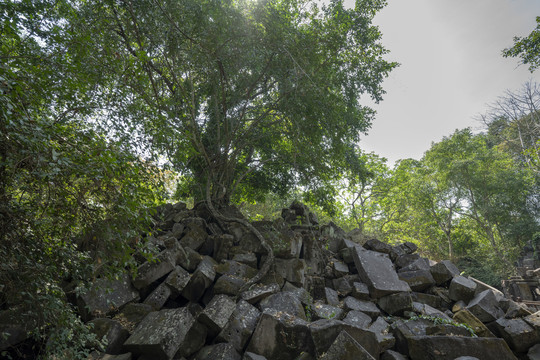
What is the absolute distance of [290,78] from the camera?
20.1ft

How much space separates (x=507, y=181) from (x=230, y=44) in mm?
17863

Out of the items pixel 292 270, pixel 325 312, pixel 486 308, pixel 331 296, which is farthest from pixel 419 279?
pixel 292 270

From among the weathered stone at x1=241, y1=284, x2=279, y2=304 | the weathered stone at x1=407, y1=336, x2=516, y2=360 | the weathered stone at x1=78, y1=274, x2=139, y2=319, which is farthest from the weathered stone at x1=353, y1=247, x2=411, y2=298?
the weathered stone at x1=78, y1=274, x2=139, y2=319

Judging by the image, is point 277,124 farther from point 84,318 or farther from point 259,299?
point 84,318

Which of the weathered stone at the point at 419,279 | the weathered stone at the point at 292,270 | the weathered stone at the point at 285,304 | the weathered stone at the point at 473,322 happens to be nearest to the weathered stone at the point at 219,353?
the weathered stone at the point at 285,304

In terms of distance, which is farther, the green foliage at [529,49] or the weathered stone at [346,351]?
the green foliage at [529,49]

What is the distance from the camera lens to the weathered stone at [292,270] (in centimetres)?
534

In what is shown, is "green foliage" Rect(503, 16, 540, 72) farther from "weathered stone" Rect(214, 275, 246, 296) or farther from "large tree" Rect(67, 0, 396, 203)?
"weathered stone" Rect(214, 275, 246, 296)

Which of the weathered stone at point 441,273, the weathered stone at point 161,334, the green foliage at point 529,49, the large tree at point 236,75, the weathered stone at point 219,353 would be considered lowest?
the weathered stone at point 219,353

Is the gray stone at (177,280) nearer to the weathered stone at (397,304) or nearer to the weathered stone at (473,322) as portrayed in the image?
the weathered stone at (397,304)

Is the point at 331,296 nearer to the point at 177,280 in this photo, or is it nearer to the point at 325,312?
the point at 325,312

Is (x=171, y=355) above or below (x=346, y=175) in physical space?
below

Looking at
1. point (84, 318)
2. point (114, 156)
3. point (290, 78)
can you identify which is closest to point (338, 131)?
point (290, 78)

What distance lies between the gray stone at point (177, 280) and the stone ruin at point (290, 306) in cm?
2
